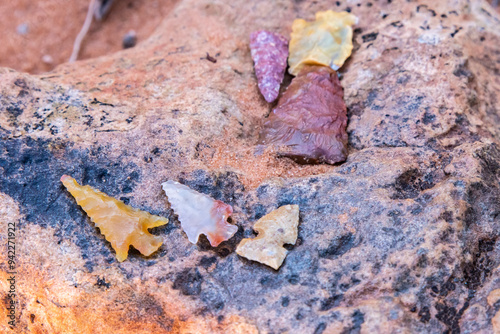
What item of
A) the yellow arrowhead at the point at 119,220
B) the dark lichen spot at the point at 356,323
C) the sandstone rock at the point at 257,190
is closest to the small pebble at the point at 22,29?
the sandstone rock at the point at 257,190

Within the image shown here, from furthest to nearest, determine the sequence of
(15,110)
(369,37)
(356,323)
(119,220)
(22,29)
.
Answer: (22,29), (369,37), (15,110), (119,220), (356,323)

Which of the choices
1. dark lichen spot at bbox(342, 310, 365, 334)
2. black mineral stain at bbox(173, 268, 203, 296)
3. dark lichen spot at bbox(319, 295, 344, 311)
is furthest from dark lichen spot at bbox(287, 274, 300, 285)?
black mineral stain at bbox(173, 268, 203, 296)

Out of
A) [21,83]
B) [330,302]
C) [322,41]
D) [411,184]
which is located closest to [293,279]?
[330,302]

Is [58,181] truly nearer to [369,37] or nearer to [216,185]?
[216,185]

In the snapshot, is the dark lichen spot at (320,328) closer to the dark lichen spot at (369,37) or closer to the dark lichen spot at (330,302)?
the dark lichen spot at (330,302)

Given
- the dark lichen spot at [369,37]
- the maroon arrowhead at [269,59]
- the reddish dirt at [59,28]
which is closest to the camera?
the maroon arrowhead at [269,59]
